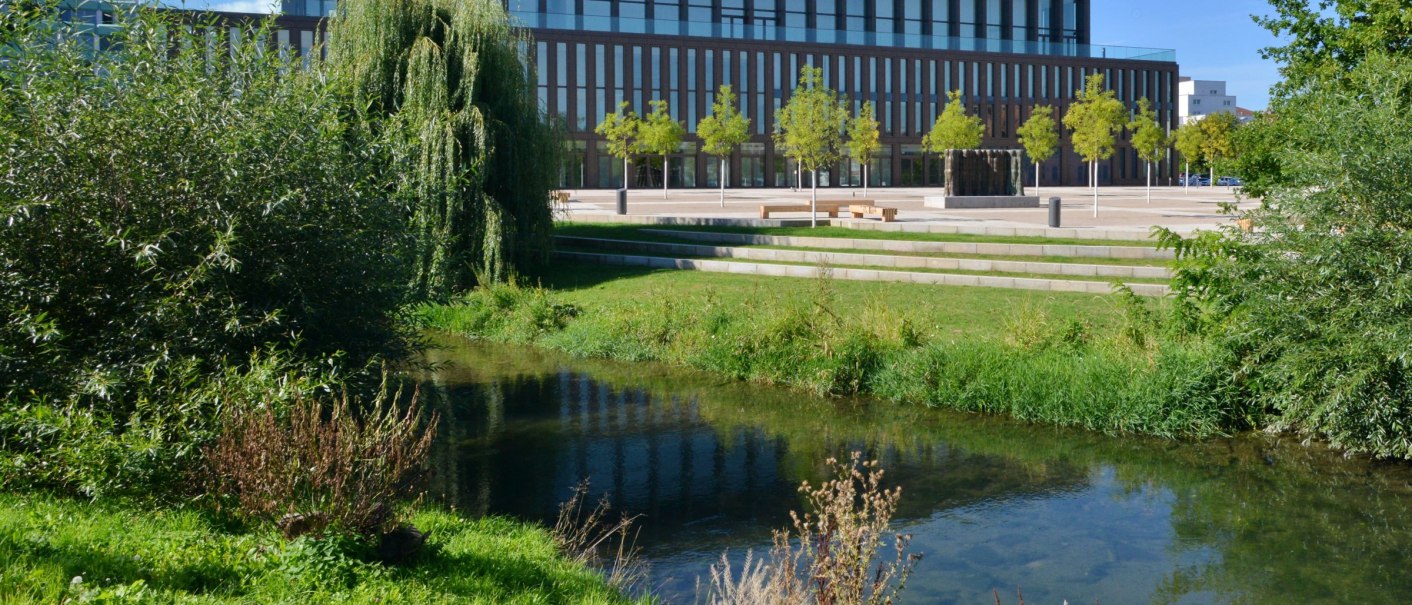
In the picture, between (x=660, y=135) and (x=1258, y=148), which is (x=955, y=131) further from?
(x=1258, y=148)

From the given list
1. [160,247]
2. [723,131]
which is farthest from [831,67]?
[160,247]

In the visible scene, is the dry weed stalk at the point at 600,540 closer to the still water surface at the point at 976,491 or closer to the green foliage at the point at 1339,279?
the still water surface at the point at 976,491

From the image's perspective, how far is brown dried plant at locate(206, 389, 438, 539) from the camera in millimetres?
6859

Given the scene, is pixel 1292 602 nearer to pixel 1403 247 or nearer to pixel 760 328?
pixel 1403 247

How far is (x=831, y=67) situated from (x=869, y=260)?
5103 cm

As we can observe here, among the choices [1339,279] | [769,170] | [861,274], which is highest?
[769,170]

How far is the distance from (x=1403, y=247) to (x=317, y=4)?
51475 millimetres

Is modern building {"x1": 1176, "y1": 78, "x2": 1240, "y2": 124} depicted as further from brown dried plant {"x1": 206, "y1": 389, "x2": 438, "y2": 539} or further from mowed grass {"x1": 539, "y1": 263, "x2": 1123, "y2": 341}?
brown dried plant {"x1": 206, "y1": 389, "x2": 438, "y2": 539}

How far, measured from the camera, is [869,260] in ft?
76.9

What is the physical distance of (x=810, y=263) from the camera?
78.8 ft

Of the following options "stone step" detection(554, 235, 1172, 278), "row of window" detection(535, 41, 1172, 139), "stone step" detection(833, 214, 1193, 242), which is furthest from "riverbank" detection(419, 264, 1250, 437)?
"row of window" detection(535, 41, 1172, 139)

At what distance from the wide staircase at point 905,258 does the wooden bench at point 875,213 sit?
410 centimetres

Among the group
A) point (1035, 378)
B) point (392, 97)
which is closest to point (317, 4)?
point (392, 97)

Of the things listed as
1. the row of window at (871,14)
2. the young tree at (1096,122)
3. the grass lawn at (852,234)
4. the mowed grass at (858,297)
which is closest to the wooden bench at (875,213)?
the grass lawn at (852,234)
